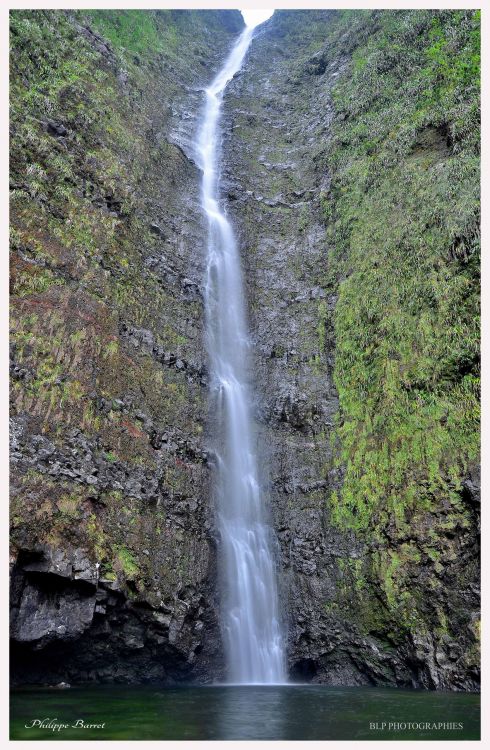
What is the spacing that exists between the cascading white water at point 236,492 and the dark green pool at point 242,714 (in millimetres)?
2660

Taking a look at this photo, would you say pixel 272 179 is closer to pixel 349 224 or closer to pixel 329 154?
pixel 329 154

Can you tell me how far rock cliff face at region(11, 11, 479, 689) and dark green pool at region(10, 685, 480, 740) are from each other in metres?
1.81

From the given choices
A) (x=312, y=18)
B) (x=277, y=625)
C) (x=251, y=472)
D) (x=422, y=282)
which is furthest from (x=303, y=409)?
(x=312, y=18)

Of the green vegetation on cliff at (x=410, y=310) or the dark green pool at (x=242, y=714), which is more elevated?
the green vegetation on cliff at (x=410, y=310)

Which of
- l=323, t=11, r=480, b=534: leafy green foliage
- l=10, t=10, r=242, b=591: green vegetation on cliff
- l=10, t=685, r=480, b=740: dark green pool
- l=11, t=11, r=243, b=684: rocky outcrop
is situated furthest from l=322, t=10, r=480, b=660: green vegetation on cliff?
l=10, t=10, r=242, b=591: green vegetation on cliff

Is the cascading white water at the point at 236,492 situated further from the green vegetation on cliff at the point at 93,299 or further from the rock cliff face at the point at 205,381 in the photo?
the green vegetation on cliff at the point at 93,299

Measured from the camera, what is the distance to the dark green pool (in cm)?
700

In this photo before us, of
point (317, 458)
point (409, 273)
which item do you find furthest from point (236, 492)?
point (409, 273)

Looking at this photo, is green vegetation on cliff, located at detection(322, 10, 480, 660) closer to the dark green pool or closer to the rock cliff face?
the rock cliff face

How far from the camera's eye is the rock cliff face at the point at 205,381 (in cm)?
1234

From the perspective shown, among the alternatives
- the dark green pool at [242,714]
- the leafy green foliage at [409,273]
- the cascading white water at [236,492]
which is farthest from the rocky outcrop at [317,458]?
the dark green pool at [242,714]

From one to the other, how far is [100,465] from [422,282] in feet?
37.0

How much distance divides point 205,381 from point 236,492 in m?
4.14

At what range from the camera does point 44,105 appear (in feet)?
58.8
